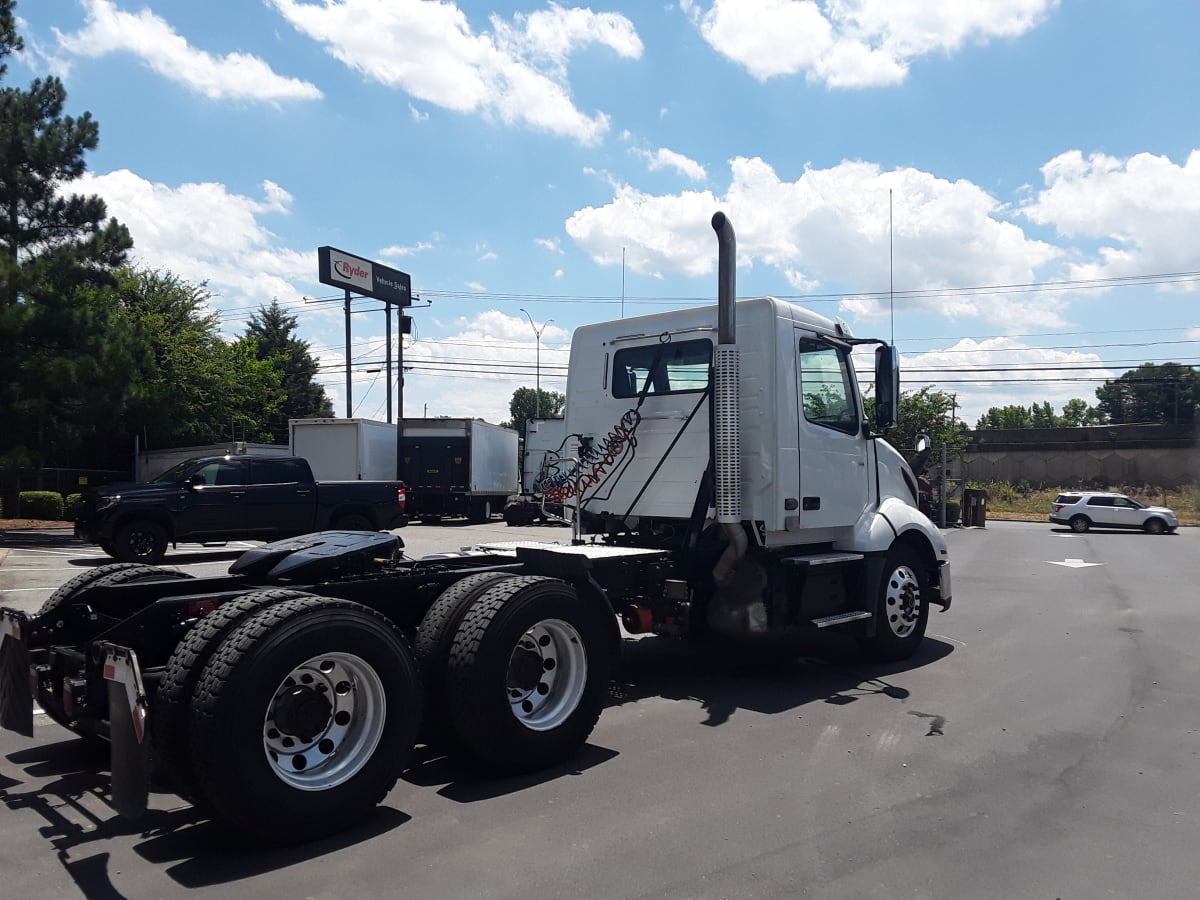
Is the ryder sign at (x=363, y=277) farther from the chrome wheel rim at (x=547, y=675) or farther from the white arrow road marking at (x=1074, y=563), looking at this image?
the chrome wheel rim at (x=547, y=675)

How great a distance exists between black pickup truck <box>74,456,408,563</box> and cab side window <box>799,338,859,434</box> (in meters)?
12.0

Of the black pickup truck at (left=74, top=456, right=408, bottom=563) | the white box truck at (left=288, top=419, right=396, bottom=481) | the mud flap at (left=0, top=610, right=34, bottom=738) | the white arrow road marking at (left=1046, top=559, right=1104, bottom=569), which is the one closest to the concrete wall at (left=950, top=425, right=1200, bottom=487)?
the white arrow road marking at (left=1046, top=559, right=1104, bottom=569)

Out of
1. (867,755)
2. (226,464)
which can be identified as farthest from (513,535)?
(867,755)

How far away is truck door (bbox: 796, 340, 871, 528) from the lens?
7520 millimetres

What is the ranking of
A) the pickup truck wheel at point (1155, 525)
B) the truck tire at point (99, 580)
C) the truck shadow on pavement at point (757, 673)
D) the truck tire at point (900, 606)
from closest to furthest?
the truck tire at point (99, 580) < the truck shadow on pavement at point (757, 673) < the truck tire at point (900, 606) < the pickup truck wheel at point (1155, 525)

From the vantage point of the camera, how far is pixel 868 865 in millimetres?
3992

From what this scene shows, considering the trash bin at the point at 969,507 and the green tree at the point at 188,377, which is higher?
the green tree at the point at 188,377

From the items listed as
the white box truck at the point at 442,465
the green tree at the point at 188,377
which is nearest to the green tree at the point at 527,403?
the green tree at the point at 188,377

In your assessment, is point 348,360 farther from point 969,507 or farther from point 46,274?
point 969,507

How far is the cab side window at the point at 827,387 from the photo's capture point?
7617mm

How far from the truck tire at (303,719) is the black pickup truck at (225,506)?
12.7 meters

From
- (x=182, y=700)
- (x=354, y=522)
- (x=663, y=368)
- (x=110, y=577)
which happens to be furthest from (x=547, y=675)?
(x=354, y=522)

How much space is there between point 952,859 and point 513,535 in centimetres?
2033

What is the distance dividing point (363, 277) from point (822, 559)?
139 feet
